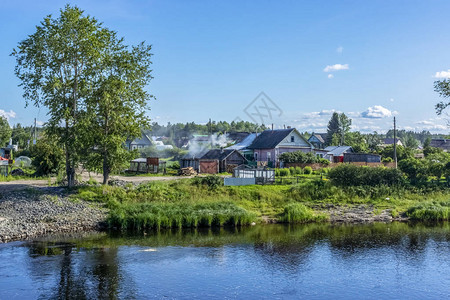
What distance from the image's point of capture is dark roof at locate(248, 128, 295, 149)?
2439 inches

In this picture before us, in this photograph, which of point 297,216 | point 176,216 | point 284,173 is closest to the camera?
point 176,216

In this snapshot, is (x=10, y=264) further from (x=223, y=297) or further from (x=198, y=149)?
(x=198, y=149)

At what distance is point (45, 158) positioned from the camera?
43.5 meters

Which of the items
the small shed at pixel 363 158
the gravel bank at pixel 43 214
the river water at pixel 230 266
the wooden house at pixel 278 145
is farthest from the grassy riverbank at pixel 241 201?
the small shed at pixel 363 158

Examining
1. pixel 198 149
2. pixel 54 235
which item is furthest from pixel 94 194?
pixel 198 149

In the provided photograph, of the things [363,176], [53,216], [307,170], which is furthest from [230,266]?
[307,170]

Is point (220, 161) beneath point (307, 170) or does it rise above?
above

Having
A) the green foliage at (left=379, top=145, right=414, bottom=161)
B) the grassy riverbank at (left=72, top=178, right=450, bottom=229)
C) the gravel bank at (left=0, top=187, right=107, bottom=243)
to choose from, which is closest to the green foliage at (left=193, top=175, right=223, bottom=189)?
the grassy riverbank at (left=72, top=178, right=450, bottom=229)

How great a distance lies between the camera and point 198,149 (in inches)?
2362

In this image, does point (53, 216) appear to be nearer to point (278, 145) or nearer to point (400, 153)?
point (278, 145)

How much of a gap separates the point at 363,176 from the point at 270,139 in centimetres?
2401

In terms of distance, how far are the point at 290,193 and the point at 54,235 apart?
66.5 feet

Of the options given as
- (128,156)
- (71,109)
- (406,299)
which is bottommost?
(406,299)

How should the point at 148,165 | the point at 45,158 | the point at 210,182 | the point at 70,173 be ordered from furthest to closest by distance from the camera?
1. the point at 148,165
2. the point at 45,158
3. the point at 210,182
4. the point at 70,173
